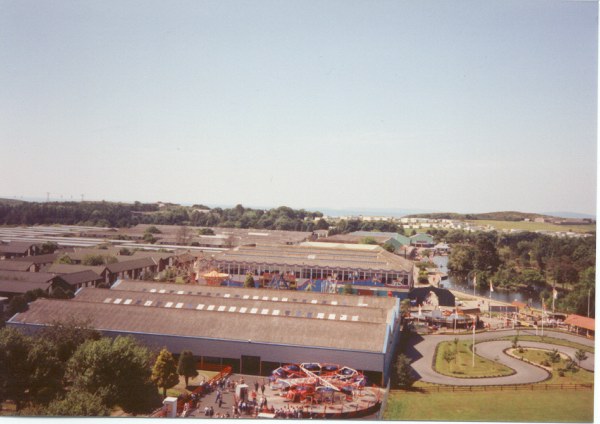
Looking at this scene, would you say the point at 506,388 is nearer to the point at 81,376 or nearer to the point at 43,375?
the point at 81,376

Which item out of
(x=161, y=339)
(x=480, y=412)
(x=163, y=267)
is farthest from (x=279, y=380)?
(x=163, y=267)

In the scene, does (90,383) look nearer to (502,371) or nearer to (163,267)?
(502,371)

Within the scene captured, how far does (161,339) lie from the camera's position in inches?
448

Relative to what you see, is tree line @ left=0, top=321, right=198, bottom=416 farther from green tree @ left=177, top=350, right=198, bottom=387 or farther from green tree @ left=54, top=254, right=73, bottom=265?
green tree @ left=54, top=254, right=73, bottom=265

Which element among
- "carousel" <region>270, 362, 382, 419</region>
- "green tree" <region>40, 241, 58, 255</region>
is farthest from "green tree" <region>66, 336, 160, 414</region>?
"green tree" <region>40, 241, 58, 255</region>

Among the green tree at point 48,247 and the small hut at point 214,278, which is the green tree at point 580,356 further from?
the green tree at point 48,247

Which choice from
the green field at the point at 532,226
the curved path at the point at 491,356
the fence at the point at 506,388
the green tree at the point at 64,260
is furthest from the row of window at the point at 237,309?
the green field at the point at 532,226

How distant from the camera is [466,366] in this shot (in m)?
12.2

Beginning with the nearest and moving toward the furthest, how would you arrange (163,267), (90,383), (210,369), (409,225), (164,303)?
(90,383) < (210,369) < (164,303) < (163,267) < (409,225)

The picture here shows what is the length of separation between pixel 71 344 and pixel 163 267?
39.8 ft

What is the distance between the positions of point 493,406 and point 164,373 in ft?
21.6

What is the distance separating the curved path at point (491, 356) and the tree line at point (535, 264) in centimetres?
231

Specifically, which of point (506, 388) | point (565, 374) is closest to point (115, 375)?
point (506, 388)

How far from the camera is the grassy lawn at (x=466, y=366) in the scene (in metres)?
11.7
